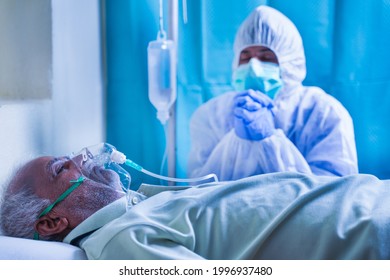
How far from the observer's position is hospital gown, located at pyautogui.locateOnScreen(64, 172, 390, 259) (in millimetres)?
985

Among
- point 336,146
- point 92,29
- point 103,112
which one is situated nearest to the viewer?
point 336,146

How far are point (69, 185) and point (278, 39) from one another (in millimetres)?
1134

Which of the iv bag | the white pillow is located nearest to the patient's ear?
the white pillow

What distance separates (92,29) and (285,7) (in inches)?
32.8

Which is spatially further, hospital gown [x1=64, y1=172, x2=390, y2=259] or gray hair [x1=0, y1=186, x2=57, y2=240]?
gray hair [x1=0, y1=186, x2=57, y2=240]

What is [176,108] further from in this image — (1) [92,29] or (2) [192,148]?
(1) [92,29]

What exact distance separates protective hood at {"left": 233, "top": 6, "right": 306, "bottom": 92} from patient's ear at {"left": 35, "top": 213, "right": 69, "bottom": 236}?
44.5 inches

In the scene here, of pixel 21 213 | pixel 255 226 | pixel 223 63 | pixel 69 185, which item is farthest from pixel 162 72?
pixel 255 226

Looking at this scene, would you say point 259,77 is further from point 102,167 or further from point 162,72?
point 102,167

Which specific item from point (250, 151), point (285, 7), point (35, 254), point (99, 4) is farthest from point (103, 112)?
point (35, 254)

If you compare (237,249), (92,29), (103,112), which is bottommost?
(237,249)

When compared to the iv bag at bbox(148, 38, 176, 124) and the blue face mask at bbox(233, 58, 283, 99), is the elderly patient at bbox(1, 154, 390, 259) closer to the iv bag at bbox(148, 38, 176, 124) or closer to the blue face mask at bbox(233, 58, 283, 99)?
the iv bag at bbox(148, 38, 176, 124)

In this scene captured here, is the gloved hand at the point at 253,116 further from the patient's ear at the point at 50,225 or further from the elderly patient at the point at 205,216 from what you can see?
the patient's ear at the point at 50,225

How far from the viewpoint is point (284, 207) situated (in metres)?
1.09
